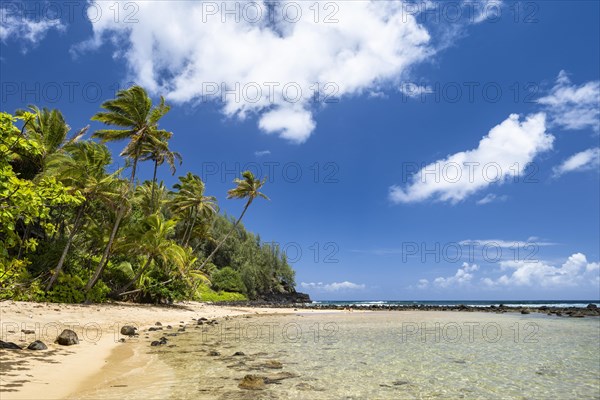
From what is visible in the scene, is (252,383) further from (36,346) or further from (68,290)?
(68,290)

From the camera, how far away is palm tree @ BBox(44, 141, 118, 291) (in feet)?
76.4

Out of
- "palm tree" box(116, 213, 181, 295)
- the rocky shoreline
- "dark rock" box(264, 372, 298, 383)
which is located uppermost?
"palm tree" box(116, 213, 181, 295)

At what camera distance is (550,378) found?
11.1 meters

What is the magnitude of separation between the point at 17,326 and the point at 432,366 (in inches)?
567

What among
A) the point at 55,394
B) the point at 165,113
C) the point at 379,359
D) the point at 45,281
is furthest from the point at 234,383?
the point at 165,113

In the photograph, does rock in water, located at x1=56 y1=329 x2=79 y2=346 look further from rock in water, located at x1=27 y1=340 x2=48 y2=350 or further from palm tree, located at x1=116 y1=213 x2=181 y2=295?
palm tree, located at x1=116 y1=213 x2=181 y2=295

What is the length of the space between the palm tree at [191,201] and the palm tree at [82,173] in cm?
1452

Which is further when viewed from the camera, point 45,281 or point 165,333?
point 45,281

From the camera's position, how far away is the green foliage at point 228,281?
221 feet

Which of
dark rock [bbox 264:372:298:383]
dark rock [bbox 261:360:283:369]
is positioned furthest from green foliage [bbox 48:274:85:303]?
dark rock [bbox 264:372:298:383]

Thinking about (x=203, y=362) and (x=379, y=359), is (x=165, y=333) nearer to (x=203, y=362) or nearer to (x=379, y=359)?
(x=203, y=362)

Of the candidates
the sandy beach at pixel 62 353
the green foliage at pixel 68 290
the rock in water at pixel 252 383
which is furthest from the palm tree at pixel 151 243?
the rock in water at pixel 252 383

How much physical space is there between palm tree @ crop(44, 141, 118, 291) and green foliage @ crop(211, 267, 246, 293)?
41.5m

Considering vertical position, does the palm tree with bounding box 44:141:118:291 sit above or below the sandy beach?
above
